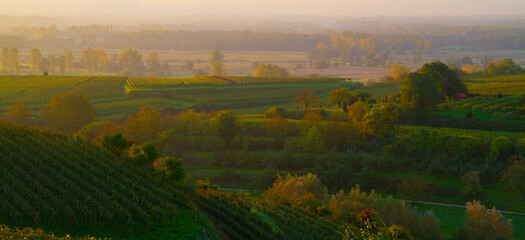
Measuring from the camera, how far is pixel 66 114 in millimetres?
49469

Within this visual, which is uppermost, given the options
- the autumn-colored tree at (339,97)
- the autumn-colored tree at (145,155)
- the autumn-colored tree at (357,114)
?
the autumn-colored tree at (339,97)

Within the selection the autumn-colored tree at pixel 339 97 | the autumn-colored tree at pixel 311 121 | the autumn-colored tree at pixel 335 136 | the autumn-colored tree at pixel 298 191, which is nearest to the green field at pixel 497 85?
the autumn-colored tree at pixel 339 97

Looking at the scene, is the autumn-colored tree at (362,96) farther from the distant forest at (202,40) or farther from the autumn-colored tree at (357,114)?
the distant forest at (202,40)

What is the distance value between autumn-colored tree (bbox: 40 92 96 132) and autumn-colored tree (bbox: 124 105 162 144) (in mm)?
8902

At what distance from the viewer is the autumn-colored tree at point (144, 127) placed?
4305 cm

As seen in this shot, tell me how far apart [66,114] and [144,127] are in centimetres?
1119

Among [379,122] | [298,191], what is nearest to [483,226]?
[298,191]

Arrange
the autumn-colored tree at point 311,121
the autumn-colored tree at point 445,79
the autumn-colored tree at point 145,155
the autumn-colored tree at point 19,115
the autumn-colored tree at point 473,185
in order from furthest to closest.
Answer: the autumn-colored tree at point 445,79, the autumn-colored tree at point 19,115, the autumn-colored tree at point 311,121, the autumn-colored tree at point 473,185, the autumn-colored tree at point 145,155

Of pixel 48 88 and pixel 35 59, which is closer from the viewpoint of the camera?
pixel 48 88

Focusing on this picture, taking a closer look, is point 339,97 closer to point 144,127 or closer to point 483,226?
point 144,127

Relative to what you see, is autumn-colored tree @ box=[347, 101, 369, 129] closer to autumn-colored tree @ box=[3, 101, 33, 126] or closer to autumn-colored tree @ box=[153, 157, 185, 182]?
autumn-colored tree @ box=[153, 157, 185, 182]

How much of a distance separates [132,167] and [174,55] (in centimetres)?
13015

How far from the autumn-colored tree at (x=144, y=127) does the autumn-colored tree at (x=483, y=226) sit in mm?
27569

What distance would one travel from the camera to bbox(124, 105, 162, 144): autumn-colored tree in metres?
43.0
